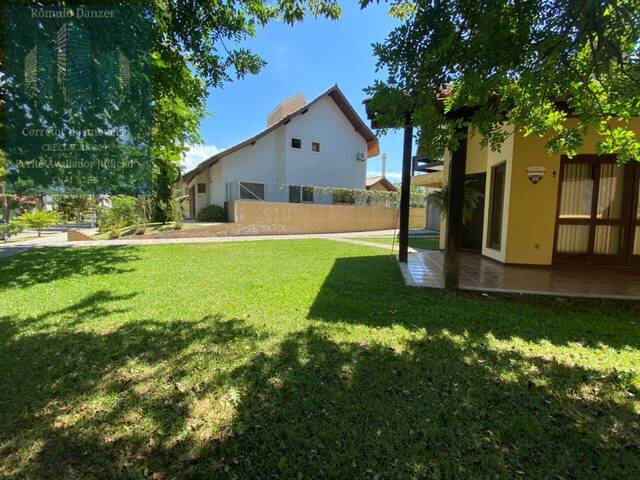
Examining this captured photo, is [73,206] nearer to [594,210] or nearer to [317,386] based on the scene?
[317,386]

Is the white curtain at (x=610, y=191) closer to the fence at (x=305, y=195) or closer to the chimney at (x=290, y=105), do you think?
the fence at (x=305, y=195)

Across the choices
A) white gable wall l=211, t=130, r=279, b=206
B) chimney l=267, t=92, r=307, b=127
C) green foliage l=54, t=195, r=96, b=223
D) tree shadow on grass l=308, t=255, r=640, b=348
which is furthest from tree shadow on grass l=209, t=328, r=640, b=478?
green foliage l=54, t=195, r=96, b=223

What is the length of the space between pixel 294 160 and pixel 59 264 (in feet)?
49.6

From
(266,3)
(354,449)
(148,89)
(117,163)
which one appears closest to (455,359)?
(354,449)

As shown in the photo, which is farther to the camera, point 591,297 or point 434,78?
point 591,297

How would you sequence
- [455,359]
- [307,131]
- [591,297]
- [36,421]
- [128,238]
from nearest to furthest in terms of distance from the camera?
[36,421] → [455,359] → [591,297] → [128,238] → [307,131]

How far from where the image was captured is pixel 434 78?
128 inches

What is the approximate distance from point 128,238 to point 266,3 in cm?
1231

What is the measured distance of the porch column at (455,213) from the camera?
546 centimetres

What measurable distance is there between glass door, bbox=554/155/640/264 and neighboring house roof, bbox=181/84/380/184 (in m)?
11.2

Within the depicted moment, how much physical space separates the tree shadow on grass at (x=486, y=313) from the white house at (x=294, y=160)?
1502 cm

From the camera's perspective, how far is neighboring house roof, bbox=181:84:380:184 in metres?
19.0

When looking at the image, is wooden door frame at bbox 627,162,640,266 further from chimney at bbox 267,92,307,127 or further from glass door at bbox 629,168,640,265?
chimney at bbox 267,92,307,127

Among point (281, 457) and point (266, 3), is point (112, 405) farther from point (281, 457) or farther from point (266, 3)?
point (266, 3)
